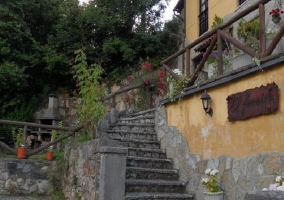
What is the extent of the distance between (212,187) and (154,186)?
3.86 feet

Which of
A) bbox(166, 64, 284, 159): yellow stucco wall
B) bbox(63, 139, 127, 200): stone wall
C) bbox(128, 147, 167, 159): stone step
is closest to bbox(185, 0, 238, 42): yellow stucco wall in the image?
bbox(166, 64, 284, 159): yellow stucco wall

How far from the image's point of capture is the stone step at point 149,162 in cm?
619

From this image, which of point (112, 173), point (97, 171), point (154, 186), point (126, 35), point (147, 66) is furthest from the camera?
point (126, 35)

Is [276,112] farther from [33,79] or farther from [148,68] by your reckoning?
[33,79]

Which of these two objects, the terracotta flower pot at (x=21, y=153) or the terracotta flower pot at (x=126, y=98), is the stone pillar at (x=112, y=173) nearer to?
the terracotta flower pot at (x=21, y=153)

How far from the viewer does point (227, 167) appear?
4.91 meters

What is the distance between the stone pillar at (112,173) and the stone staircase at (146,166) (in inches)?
7.8

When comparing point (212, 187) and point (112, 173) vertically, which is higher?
point (112, 173)

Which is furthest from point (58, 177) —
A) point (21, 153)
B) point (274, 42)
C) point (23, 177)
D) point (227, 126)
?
point (274, 42)

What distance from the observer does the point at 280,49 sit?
423 cm

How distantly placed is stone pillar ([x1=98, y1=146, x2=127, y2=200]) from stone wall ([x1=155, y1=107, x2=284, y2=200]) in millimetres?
1264

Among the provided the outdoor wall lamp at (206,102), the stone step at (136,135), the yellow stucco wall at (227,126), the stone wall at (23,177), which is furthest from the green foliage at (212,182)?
the stone wall at (23,177)

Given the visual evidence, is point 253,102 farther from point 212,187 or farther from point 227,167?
point 212,187

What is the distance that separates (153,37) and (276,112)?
29.8 feet
